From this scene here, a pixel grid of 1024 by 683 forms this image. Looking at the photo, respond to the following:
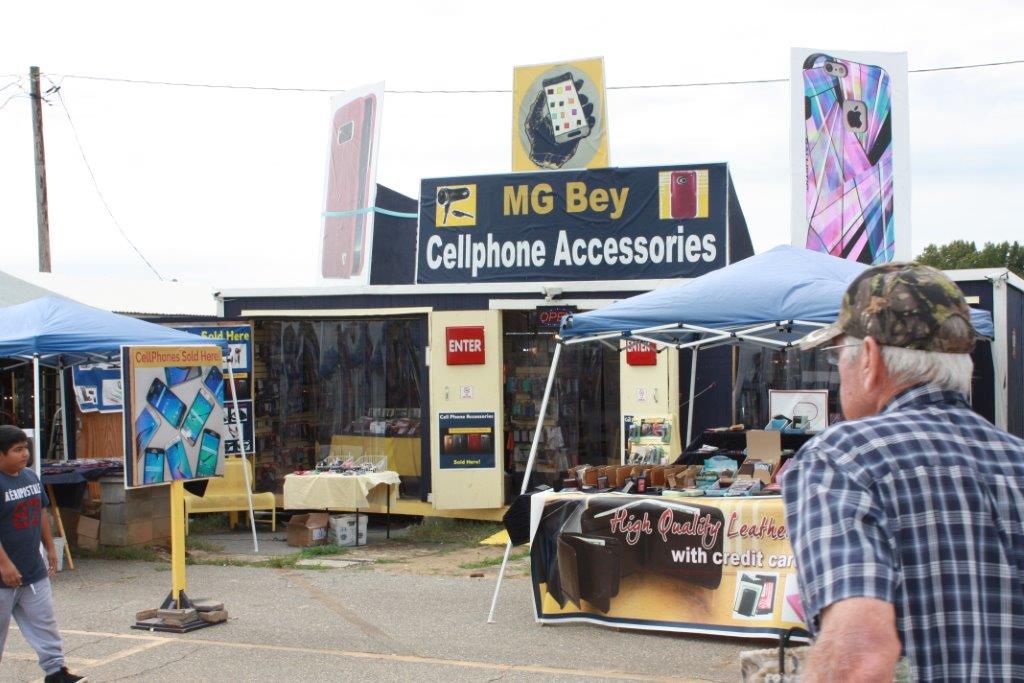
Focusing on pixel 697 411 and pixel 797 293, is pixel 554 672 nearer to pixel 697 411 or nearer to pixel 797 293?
pixel 797 293

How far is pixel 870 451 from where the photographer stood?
73.9 inches

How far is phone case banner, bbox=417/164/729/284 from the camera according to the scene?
12484 millimetres

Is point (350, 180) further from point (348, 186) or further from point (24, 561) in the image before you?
point (24, 561)

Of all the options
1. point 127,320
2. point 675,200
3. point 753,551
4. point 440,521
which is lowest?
point 440,521

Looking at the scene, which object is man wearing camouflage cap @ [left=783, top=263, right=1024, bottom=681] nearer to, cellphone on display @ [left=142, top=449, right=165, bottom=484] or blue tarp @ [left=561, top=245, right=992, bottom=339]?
blue tarp @ [left=561, top=245, right=992, bottom=339]

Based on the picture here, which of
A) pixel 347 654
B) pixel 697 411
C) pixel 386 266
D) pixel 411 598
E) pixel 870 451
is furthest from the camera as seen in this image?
pixel 386 266

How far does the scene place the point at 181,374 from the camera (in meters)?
8.62

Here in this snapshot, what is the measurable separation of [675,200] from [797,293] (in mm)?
5147

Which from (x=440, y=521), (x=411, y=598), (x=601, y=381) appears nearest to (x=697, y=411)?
(x=601, y=381)

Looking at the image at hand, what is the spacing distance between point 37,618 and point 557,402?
27.2 ft

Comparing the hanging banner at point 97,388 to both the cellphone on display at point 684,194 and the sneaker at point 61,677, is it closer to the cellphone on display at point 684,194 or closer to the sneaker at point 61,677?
the cellphone on display at point 684,194

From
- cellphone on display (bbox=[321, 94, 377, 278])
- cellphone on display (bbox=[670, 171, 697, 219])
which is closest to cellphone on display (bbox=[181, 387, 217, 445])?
cellphone on display (bbox=[670, 171, 697, 219])

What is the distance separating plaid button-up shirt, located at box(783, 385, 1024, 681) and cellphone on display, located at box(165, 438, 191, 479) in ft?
23.6

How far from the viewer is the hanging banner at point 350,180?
712 inches
